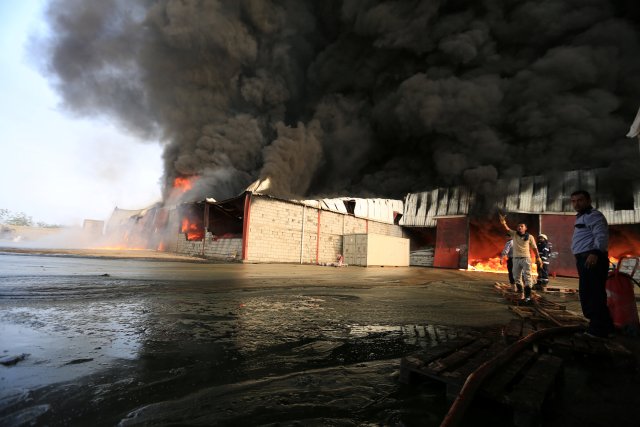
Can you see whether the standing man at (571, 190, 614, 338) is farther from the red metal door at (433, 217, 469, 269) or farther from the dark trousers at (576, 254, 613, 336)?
the red metal door at (433, 217, 469, 269)

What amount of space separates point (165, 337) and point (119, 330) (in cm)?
50

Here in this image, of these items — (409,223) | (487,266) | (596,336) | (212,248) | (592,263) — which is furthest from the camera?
(409,223)

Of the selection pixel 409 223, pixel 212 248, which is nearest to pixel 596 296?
pixel 212 248

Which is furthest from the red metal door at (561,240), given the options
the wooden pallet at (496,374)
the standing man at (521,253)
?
the wooden pallet at (496,374)

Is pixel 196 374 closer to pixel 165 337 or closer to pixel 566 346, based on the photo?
pixel 165 337

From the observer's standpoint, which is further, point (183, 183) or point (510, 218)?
point (183, 183)

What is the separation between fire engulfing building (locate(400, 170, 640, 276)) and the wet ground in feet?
62.4

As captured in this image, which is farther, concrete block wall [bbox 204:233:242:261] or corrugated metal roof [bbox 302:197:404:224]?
corrugated metal roof [bbox 302:197:404:224]

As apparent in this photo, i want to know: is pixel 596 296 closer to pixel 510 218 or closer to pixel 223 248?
pixel 223 248

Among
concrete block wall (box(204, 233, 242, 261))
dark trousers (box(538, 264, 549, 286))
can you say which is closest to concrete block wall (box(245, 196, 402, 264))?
concrete block wall (box(204, 233, 242, 261))

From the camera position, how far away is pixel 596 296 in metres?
3.33

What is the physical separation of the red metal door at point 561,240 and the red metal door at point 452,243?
15.6 feet

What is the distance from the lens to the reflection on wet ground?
1.48m

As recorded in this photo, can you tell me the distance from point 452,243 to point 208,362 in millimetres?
23499
